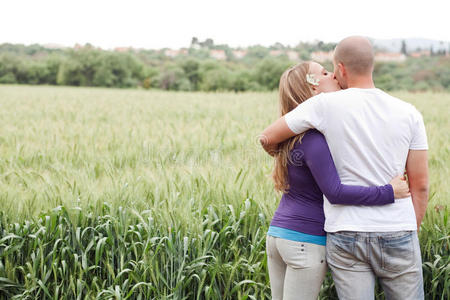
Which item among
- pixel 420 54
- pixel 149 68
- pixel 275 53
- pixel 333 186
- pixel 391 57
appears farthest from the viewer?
pixel 149 68

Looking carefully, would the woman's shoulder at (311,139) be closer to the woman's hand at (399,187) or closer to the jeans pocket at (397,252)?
the woman's hand at (399,187)

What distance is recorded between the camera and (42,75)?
5853cm

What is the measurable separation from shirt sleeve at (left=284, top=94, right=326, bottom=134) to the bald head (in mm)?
180

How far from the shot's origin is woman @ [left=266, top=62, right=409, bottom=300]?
1808mm

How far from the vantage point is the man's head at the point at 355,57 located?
182 centimetres

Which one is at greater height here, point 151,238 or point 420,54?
point 420,54

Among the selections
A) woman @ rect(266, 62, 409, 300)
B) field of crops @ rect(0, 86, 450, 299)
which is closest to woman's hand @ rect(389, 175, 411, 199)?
woman @ rect(266, 62, 409, 300)

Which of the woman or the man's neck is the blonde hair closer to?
the woman

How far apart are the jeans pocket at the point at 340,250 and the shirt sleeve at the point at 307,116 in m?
0.45

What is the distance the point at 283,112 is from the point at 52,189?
1.97m

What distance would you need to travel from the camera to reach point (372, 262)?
1.82 m

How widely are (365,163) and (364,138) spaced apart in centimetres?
11

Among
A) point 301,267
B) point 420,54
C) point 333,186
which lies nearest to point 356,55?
point 333,186

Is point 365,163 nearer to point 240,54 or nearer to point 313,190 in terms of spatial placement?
point 313,190
